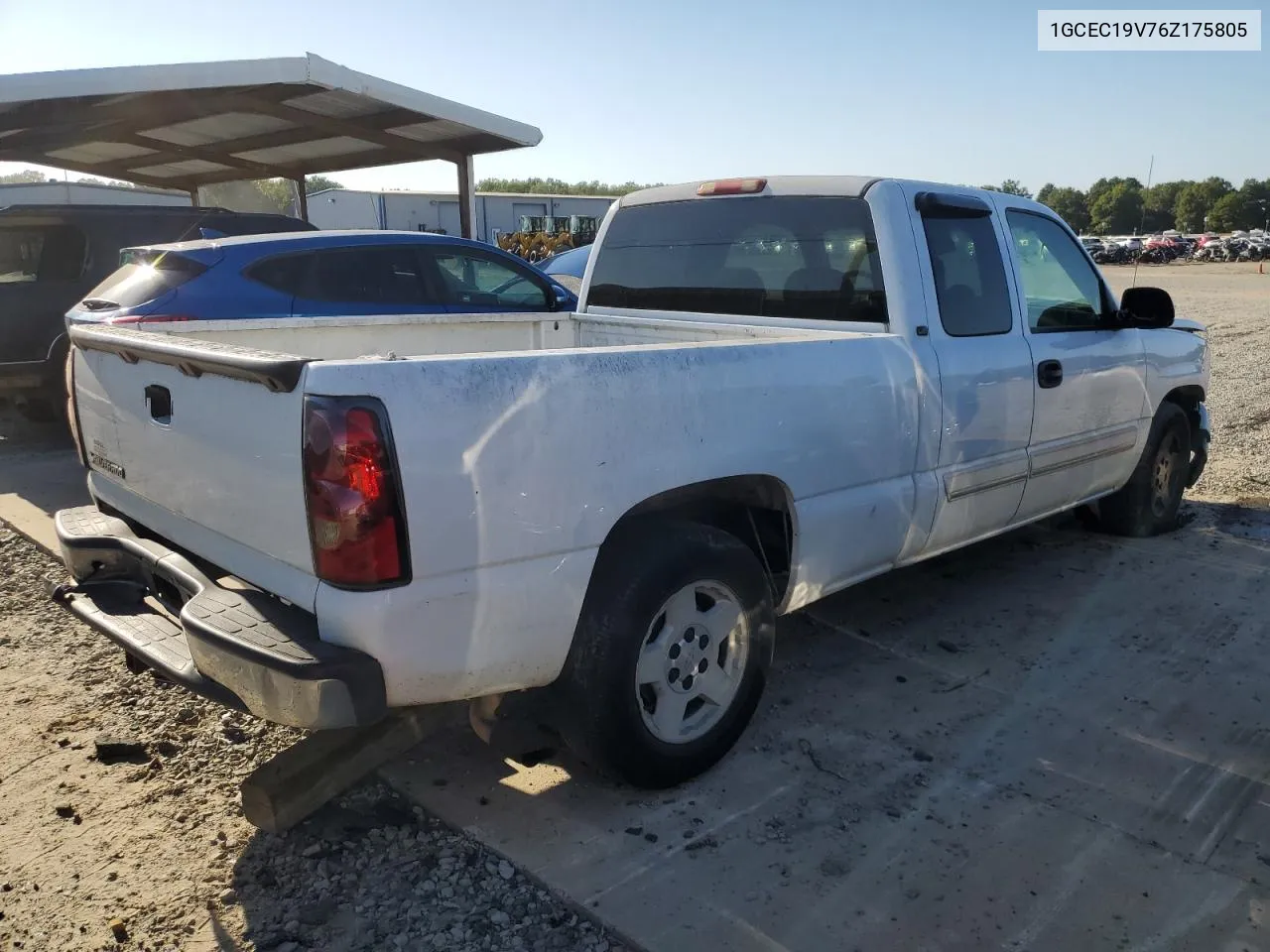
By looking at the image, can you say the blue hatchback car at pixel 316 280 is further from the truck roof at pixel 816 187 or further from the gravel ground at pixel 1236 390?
the gravel ground at pixel 1236 390

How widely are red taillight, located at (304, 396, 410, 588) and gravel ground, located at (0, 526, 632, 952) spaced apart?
0.95 meters

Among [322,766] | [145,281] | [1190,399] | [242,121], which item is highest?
[242,121]

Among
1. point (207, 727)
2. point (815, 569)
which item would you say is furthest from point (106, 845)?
point (815, 569)

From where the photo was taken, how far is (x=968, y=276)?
4.14 metres

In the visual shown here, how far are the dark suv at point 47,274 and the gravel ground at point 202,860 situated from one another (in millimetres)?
4902

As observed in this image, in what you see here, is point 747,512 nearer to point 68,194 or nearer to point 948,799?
point 948,799

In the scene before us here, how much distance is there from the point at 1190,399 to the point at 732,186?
11.0 ft

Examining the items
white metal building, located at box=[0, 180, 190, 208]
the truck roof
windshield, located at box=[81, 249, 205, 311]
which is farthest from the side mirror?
white metal building, located at box=[0, 180, 190, 208]

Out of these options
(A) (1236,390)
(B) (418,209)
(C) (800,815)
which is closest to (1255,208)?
(B) (418,209)

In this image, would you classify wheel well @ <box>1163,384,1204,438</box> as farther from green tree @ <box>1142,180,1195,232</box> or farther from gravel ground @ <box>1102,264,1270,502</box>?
green tree @ <box>1142,180,1195,232</box>

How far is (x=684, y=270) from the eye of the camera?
15.0 feet

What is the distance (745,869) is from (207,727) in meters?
2.06

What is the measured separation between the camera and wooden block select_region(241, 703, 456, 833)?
288cm

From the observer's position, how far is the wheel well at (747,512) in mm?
3062
